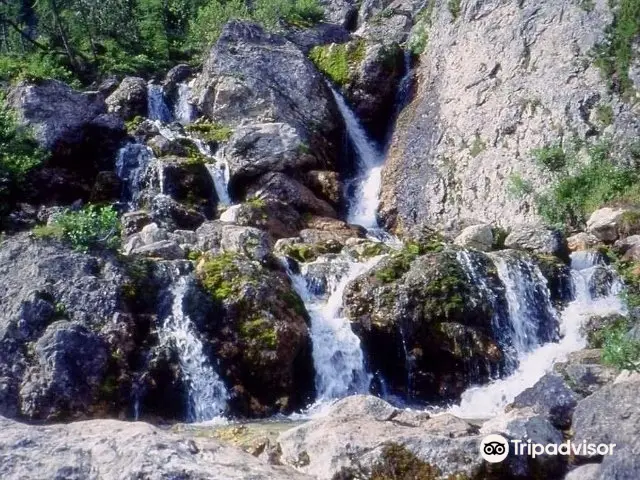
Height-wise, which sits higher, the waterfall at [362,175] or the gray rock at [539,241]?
the waterfall at [362,175]

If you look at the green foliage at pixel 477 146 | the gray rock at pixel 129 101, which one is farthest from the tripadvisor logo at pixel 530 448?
the gray rock at pixel 129 101

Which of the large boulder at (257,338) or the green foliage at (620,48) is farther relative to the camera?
the green foliage at (620,48)

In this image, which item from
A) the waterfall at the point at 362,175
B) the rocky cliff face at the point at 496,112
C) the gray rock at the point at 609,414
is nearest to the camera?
the gray rock at the point at 609,414

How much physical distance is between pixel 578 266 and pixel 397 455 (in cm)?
1173

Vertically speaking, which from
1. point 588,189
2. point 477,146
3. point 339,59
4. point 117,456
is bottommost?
point 117,456

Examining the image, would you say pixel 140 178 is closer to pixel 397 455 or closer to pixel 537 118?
pixel 537 118

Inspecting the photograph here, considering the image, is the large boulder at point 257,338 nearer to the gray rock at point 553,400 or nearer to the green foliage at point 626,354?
the gray rock at point 553,400

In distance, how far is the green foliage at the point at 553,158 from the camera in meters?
22.3

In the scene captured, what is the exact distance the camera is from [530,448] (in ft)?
25.9

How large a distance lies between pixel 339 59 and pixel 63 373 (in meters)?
21.3

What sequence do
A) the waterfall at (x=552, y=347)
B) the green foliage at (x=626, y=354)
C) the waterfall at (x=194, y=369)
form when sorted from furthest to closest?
the waterfall at (x=552, y=347) → the waterfall at (x=194, y=369) → the green foliage at (x=626, y=354)

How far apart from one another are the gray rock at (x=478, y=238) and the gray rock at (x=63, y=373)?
392 inches

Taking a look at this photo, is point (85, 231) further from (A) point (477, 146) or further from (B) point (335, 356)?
(A) point (477, 146)

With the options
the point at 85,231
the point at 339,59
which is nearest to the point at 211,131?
the point at 339,59
